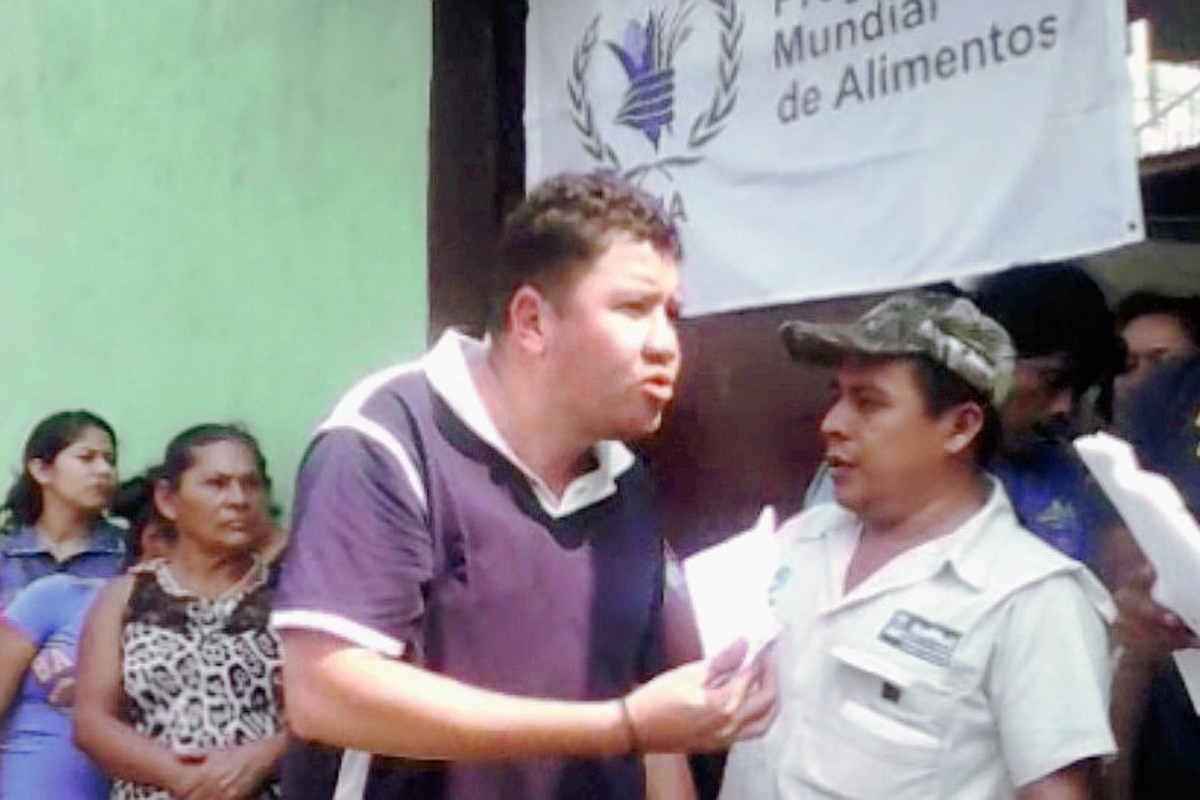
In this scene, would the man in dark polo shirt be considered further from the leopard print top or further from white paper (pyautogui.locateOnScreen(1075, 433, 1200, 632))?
the leopard print top

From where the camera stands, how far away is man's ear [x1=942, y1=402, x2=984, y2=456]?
3.45m

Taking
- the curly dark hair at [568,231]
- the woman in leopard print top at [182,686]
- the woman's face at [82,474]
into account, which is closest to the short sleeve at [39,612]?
the woman in leopard print top at [182,686]

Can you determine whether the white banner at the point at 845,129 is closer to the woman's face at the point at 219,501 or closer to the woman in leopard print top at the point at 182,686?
the woman's face at the point at 219,501

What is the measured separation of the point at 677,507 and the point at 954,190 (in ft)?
4.08

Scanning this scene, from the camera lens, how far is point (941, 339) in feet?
11.4

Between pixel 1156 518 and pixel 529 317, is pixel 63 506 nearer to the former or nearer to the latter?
pixel 529 317

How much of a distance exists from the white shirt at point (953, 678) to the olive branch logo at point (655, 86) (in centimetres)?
150

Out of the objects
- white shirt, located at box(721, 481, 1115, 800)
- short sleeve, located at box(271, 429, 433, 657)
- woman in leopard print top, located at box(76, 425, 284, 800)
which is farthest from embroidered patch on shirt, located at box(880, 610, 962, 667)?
woman in leopard print top, located at box(76, 425, 284, 800)

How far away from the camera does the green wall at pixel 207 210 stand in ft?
17.0

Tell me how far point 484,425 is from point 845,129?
67.0 inches

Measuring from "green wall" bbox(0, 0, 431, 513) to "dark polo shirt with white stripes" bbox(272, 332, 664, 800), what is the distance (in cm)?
227

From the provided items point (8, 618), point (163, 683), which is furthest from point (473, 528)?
point (8, 618)

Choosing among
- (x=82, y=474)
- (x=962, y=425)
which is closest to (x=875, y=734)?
(x=962, y=425)

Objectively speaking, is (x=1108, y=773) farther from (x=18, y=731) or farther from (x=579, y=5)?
(x=18, y=731)
